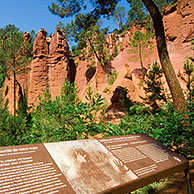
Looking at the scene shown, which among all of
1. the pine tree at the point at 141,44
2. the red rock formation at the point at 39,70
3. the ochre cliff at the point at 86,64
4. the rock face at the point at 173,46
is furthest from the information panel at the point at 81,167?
the red rock formation at the point at 39,70

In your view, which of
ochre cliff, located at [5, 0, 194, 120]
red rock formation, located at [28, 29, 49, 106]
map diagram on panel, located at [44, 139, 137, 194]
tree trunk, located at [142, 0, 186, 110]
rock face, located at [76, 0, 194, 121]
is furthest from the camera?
red rock formation, located at [28, 29, 49, 106]

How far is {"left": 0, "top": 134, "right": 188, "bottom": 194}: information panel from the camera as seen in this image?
136 centimetres

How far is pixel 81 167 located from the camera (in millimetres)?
1677

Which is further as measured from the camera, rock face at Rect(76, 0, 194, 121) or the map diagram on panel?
rock face at Rect(76, 0, 194, 121)

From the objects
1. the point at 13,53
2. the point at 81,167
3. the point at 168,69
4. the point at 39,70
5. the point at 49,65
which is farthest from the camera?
the point at 49,65

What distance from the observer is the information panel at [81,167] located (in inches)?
53.7

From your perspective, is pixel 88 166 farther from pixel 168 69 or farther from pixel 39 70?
pixel 39 70

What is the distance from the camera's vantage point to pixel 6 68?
1806cm

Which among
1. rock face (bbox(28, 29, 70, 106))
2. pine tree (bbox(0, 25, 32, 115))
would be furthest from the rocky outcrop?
pine tree (bbox(0, 25, 32, 115))

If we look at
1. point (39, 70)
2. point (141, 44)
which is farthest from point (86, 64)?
point (141, 44)

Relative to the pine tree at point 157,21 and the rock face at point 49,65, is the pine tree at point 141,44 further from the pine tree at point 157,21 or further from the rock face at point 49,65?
the pine tree at point 157,21

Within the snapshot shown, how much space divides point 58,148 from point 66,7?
6527 mm

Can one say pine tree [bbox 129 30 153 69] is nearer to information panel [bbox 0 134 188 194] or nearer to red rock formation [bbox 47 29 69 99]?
red rock formation [bbox 47 29 69 99]

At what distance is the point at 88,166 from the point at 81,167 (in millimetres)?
77
